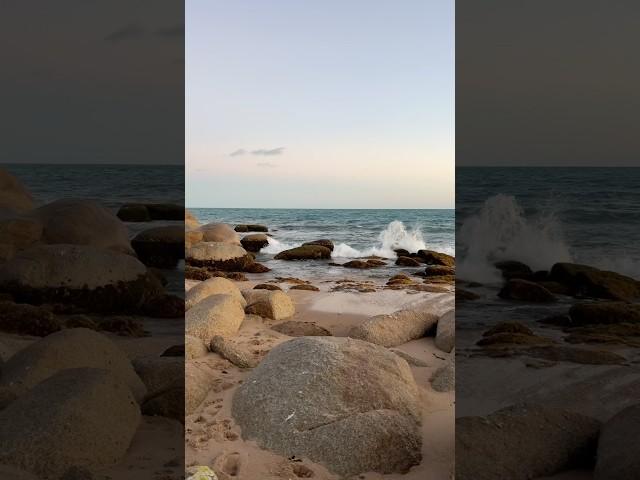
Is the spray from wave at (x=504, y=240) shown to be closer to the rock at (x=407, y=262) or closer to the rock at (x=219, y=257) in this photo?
the rock at (x=219, y=257)

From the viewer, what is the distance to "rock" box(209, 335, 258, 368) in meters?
5.28

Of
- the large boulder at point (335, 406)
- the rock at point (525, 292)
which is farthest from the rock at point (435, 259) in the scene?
the rock at point (525, 292)

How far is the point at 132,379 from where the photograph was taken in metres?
2.70

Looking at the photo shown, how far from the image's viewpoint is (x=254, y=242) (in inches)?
673

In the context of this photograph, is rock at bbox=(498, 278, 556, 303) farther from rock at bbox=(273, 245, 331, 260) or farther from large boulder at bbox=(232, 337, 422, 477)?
rock at bbox=(273, 245, 331, 260)

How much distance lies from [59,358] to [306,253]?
40.8 ft

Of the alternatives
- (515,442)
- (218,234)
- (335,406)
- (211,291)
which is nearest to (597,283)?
(515,442)

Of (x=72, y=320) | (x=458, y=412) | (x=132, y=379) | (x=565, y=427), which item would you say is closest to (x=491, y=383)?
(x=458, y=412)

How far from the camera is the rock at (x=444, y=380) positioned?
4828mm

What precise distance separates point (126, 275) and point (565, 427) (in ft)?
6.97

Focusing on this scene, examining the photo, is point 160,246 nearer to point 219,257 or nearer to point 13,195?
point 13,195

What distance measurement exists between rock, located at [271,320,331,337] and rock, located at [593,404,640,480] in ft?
13.1

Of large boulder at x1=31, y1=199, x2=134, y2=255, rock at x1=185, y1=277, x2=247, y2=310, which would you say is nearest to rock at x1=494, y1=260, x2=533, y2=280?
large boulder at x1=31, y1=199, x2=134, y2=255

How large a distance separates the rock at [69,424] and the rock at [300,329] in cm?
375
